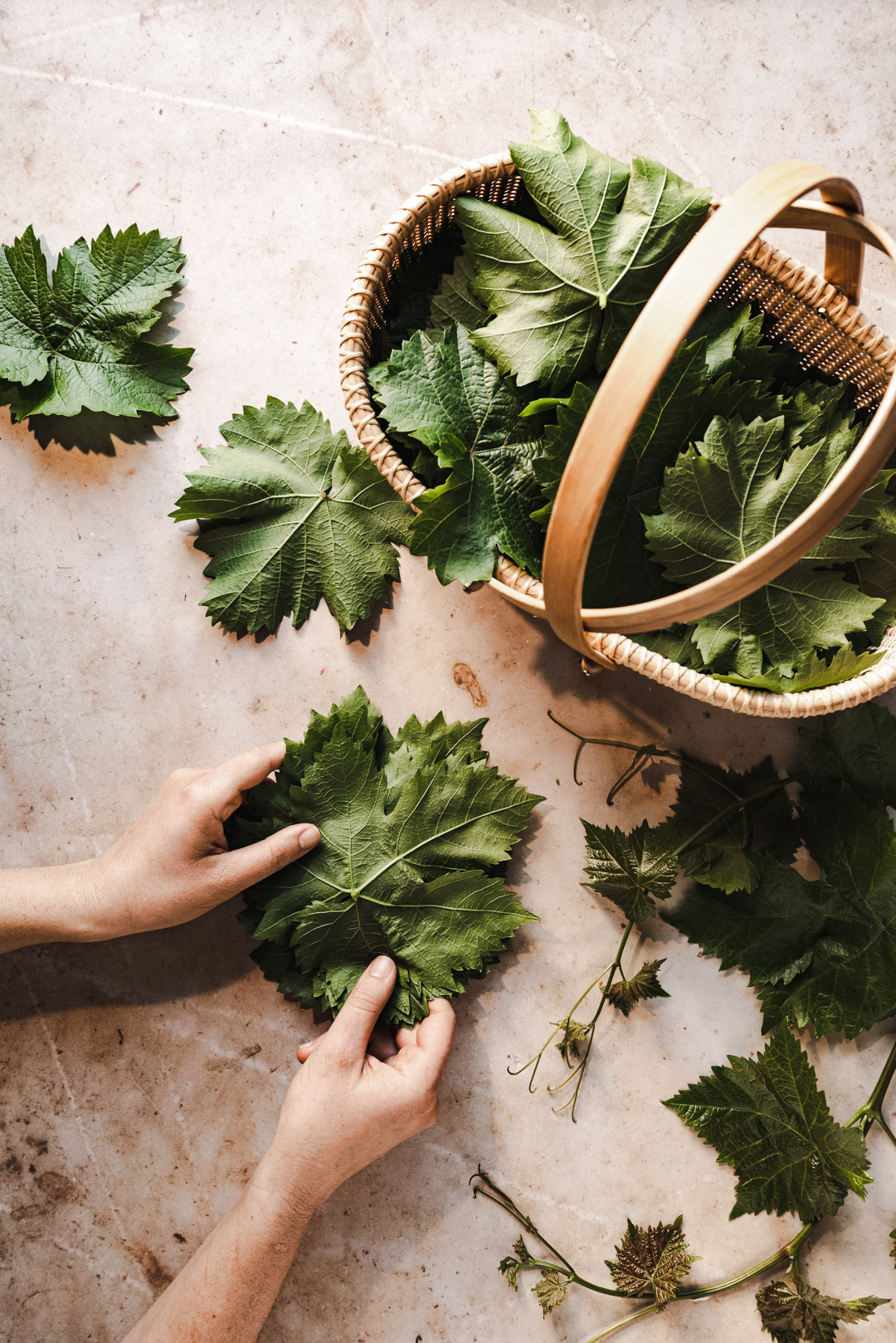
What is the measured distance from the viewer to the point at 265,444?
151 centimetres

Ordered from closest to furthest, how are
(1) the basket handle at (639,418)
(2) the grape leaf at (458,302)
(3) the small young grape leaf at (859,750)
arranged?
1. (1) the basket handle at (639,418)
2. (2) the grape leaf at (458,302)
3. (3) the small young grape leaf at (859,750)

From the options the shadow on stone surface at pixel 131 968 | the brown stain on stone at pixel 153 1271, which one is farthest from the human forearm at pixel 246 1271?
the shadow on stone surface at pixel 131 968

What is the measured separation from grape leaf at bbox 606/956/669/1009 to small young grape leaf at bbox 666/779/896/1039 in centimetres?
11

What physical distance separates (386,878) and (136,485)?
92 cm

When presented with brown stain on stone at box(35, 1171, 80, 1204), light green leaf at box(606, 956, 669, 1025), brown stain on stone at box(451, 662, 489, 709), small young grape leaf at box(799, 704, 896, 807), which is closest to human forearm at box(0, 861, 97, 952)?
brown stain on stone at box(35, 1171, 80, 1204)

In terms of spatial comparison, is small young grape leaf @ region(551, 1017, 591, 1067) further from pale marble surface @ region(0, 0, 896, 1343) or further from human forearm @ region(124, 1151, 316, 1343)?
human forearm @ region(124, 1151, 316, 1343)

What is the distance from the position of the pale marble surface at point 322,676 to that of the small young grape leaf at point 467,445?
0.30 m

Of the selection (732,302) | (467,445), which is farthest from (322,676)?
(732,302)

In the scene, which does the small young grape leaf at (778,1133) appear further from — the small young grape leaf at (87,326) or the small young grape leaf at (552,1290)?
the small young grape leaf at (87,326)

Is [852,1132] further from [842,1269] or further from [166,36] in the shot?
[166,36]

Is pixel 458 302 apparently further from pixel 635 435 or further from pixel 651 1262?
pixel 651 1262

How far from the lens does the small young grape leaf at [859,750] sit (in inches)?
58.1

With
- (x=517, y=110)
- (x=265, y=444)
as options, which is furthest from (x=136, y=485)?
(x=517, y=110)

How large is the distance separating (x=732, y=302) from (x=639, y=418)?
2.25ft
